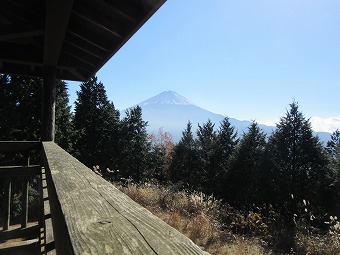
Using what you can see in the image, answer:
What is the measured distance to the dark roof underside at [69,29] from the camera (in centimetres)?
288

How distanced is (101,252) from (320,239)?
7.27 meters

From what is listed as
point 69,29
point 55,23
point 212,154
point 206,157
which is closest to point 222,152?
point 212,154

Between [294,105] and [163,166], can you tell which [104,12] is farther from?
[163,166]

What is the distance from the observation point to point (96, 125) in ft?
112

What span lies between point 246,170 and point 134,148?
549 inches

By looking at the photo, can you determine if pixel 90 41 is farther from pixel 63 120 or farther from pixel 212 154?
pixel 212 154

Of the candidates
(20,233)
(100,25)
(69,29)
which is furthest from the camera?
(20,233)

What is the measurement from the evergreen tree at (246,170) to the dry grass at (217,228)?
18.5 m

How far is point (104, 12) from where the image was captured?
3.17 m

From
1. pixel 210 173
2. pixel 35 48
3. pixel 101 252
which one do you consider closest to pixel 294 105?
pixel 210 173

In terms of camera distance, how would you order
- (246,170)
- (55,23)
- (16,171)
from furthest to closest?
1. (246,170)
2. (16,171)
3. (55,23)

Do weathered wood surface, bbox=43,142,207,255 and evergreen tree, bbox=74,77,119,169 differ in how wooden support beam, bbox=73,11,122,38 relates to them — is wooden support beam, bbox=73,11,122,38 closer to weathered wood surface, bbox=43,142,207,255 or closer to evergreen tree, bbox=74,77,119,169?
weathered wood surface, bbox=43,142,207,255

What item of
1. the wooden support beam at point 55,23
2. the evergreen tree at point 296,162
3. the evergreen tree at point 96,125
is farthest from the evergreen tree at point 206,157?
the wooden support beam at point 55,23

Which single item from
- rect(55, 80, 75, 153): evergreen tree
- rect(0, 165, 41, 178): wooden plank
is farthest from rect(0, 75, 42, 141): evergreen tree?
rect(0, 165, 41, 178): wooden plank
